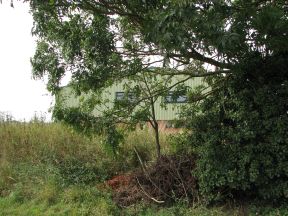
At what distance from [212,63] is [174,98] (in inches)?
80.9

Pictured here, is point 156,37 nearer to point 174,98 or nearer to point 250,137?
point 250,137

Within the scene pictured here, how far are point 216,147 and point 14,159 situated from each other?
6678 millimetres

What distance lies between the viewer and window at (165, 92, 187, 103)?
11.0 m

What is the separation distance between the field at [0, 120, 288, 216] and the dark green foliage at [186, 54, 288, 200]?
0.54 meters

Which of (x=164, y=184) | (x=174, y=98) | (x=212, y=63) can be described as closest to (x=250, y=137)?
(x=212, y=63)

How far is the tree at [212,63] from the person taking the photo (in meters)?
7.50

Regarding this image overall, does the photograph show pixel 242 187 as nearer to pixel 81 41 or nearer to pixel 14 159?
pixel 81 41

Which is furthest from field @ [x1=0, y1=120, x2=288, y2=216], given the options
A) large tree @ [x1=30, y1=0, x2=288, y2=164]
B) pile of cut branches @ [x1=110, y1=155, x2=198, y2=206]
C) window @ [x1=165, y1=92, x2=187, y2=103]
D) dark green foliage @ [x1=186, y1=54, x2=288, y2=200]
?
large tree @ [x1=30, y1=0, x2=288, y2=164]

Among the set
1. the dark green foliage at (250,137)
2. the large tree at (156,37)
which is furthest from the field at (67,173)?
the large tree at (156,37)

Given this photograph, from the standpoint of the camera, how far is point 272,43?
7.21m

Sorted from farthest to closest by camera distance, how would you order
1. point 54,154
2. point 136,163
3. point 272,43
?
1. point 54,154
2. point 136,163
3. point 272,43

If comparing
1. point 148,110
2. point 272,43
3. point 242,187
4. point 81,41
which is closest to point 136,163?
point 148,110

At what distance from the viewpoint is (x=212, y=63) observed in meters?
9.20

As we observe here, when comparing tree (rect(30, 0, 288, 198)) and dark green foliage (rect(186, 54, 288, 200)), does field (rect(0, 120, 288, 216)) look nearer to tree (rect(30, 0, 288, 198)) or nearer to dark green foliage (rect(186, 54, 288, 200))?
dark green foliage (rect(186, 54, 288, 200))
